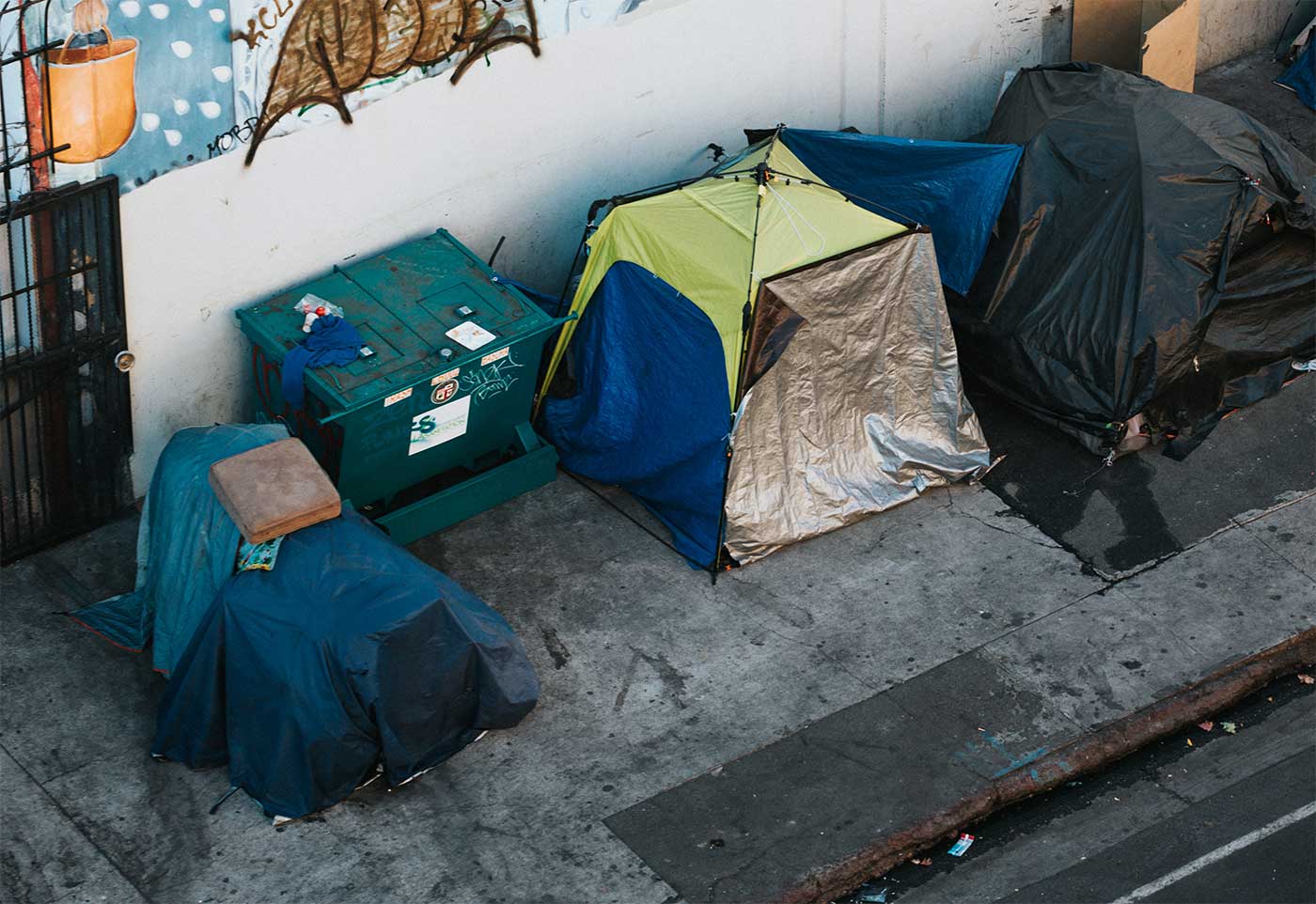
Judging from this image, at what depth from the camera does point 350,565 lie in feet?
25.0

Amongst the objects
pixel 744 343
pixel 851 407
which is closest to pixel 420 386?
pixel 744 343

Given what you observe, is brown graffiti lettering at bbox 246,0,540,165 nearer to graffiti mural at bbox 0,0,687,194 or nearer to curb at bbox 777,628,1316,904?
graffiti mural at bbox 0,0,687,194

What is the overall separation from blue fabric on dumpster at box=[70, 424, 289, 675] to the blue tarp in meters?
1.85

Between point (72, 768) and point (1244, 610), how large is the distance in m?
5.77

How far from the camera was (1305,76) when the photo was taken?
12891 millimetres

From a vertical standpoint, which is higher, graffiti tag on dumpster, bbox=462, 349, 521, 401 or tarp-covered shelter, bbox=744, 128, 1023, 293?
tarp-covered shelter, bbox=744, 128, 1023, 293

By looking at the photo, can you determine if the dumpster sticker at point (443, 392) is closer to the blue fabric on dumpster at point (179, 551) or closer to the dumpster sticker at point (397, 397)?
the dumpster sticker at point (397, 397)

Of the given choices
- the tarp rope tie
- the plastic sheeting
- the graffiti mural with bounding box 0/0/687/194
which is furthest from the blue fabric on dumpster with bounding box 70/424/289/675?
the tarp rope tie

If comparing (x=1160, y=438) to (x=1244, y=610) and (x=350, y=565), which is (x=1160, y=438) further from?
(x=350, y=565)

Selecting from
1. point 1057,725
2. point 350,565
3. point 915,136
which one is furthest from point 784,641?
point 915,136

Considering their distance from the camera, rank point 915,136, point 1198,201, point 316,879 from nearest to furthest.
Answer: point 316,879
point 1198,201
point 915,136

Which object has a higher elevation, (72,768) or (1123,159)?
(1123,159)

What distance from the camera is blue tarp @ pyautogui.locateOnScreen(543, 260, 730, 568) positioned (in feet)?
29.3

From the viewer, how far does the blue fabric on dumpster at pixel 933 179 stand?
986 cm
